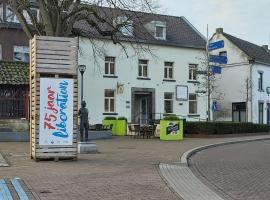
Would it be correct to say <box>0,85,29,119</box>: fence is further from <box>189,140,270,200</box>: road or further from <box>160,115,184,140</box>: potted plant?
<box>189,140,270,200</box>: road

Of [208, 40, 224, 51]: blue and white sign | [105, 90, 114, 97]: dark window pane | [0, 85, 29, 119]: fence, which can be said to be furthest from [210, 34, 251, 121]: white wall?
[0, 85, 29, 119]: fence

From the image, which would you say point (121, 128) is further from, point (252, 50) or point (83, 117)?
point (252, 50)

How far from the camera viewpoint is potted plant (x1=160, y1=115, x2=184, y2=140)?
1232 inches

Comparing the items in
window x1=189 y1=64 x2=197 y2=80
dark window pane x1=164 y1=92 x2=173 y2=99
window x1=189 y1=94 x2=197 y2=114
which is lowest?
window x1=189 y1=94 x2=197 y2=114

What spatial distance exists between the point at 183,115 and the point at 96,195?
1357 inches

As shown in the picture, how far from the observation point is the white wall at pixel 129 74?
39875mm

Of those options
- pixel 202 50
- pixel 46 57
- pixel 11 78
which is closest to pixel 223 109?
pixel 202 50

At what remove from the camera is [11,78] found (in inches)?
1212

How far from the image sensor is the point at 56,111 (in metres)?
16.4

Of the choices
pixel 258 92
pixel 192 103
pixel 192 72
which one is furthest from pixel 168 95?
pixel 258 92

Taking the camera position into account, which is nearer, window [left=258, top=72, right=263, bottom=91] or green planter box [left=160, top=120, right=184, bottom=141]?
green planter box [left=160, top=120, right=184, bottom=141]

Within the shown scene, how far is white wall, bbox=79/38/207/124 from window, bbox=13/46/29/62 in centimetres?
383

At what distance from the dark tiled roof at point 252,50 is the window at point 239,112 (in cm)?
458

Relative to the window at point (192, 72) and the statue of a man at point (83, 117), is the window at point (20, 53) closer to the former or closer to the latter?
the window at point (192, 72)
